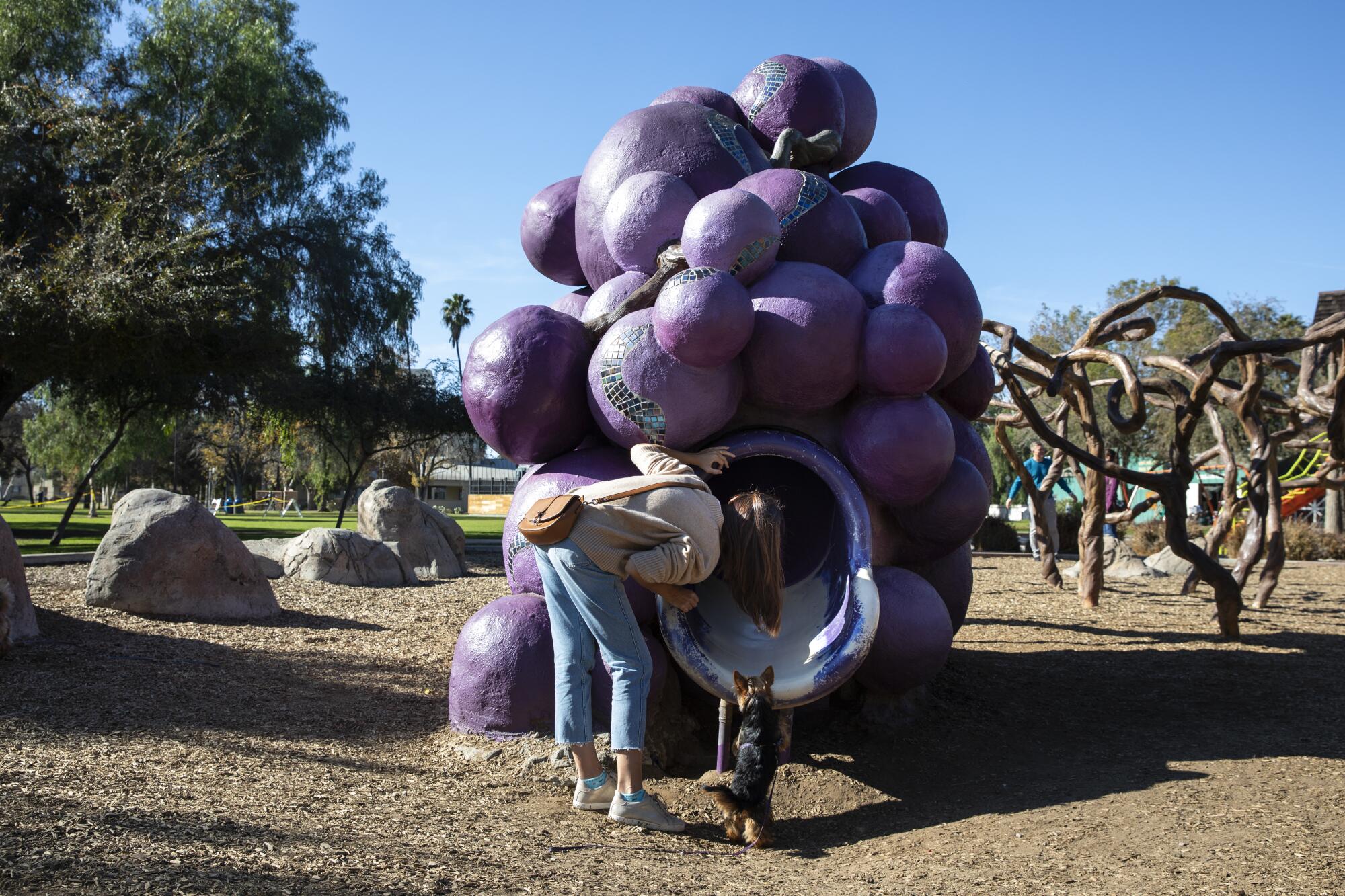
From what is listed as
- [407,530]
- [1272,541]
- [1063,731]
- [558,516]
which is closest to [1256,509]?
[1272,541]

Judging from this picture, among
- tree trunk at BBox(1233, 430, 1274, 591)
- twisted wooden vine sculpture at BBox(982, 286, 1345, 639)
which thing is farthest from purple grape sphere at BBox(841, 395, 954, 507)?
tree trunk at BBox(1233, 430, 1274, 591)

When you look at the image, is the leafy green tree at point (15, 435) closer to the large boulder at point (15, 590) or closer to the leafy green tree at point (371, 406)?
the leafy green tree at point (371, 406)

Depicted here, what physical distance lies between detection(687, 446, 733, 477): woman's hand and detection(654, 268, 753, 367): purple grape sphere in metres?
0.37

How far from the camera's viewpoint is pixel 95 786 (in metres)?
3.54

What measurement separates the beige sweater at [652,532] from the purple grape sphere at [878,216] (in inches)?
88.9

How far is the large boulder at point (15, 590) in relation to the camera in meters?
5.87

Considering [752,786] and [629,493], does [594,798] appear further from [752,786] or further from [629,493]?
[629,493]

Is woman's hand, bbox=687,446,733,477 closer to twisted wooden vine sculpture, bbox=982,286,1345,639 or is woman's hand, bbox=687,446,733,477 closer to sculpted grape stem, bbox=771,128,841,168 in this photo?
sculpted grape stem, bbox=771,128,841,168

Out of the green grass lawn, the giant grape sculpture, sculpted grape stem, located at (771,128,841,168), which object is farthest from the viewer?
the green grass lawn

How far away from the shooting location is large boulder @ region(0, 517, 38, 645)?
5.87 meters

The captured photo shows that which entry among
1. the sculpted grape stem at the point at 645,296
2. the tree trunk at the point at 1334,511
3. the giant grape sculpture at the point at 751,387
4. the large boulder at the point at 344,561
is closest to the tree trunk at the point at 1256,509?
the giant grape sculpture at the point at 751,387

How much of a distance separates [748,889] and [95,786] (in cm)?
231

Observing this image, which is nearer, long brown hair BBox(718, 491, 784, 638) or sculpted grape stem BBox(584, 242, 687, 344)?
long brown hair BBox(718, 491, 784, 638)

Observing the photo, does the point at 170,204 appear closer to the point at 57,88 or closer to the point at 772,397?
the point at 57,88
